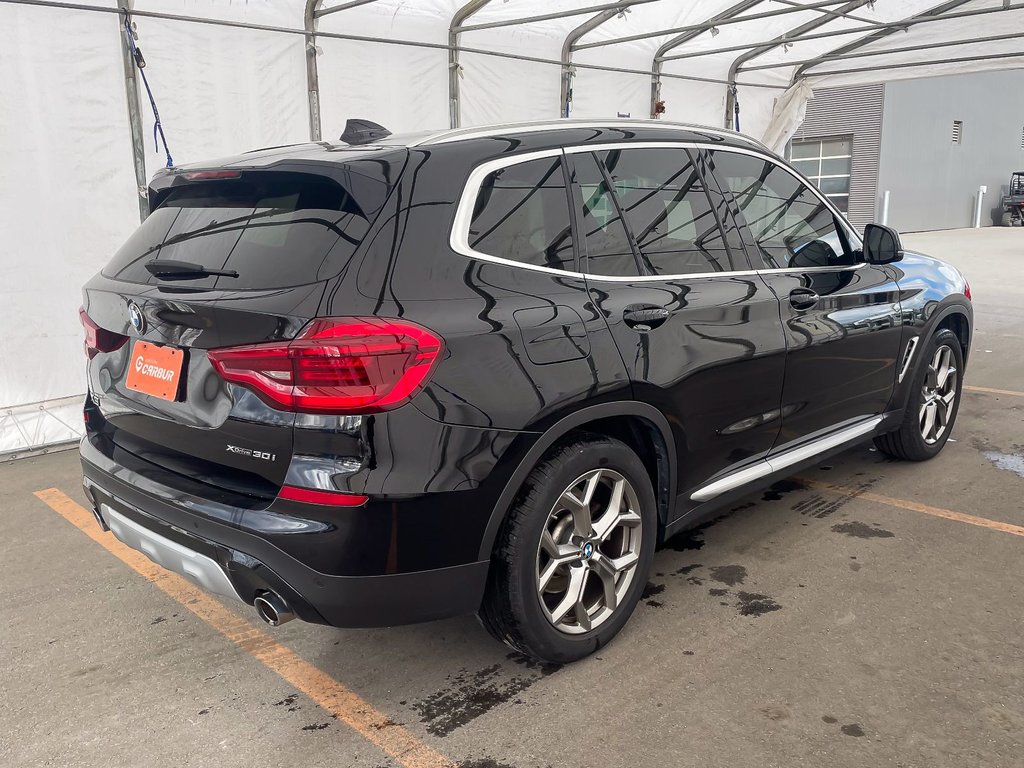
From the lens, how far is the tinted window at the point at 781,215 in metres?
3.40

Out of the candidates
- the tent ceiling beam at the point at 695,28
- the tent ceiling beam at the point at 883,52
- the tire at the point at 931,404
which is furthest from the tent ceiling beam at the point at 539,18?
the tire at the point at 931,404

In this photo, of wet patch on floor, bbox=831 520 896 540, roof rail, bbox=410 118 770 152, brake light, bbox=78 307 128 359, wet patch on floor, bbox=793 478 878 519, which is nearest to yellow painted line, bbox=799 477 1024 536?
wet patch on floor, bbox=793 478 878 519

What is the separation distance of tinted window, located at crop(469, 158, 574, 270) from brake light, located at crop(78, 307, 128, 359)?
1173 millimetres

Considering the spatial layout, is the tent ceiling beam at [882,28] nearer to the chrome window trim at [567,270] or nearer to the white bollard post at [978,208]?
the chrome window trim at [567,270]

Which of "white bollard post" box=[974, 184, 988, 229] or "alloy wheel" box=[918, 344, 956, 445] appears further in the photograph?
"white bollard post" box=[974, 184, 988, 229]

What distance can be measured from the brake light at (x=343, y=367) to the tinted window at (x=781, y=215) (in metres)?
1.74

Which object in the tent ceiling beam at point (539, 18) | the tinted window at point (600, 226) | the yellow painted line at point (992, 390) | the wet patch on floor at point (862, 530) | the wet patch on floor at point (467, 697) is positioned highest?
the tent ceiling beam at point (539, 18)

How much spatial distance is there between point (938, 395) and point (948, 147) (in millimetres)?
28642

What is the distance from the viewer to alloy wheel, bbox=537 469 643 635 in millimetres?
2658

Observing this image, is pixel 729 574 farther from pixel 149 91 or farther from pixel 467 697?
pixel 149 91

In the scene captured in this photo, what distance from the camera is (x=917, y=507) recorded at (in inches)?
160

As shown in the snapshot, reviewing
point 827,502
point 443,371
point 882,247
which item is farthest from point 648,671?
point 882,247

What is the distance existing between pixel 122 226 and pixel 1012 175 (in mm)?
34949

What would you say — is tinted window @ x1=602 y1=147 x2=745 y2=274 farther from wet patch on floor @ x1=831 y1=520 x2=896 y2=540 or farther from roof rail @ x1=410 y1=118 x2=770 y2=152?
wet patch on floor @ x1=831 y1=520 x2=896 y2=540
